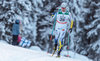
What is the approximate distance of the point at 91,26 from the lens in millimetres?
16609

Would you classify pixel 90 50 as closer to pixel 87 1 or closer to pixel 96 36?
pixel 96 36

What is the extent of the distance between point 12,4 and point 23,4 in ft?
2.91

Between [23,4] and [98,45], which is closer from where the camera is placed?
[23,4]

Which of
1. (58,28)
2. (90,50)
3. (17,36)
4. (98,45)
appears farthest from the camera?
(90,50)

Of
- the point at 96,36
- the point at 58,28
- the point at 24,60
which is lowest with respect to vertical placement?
the point at 96,36

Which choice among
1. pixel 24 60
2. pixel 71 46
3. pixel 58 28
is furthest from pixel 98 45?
pixel 24 60

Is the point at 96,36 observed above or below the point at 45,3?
below

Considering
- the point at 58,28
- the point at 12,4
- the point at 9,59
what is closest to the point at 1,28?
the point at 12,4

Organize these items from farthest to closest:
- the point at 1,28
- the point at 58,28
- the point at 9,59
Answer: the point at 1,28 → the point at 58,28 → the point at 9,59

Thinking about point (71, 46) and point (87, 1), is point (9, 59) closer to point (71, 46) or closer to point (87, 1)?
point (71, 46)

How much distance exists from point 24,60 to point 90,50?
12.2 metres

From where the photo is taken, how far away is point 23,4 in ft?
46.9

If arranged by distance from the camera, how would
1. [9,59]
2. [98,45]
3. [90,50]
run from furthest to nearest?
[90,50] < [98,45] < [9,59]

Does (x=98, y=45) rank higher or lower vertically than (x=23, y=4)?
lower
